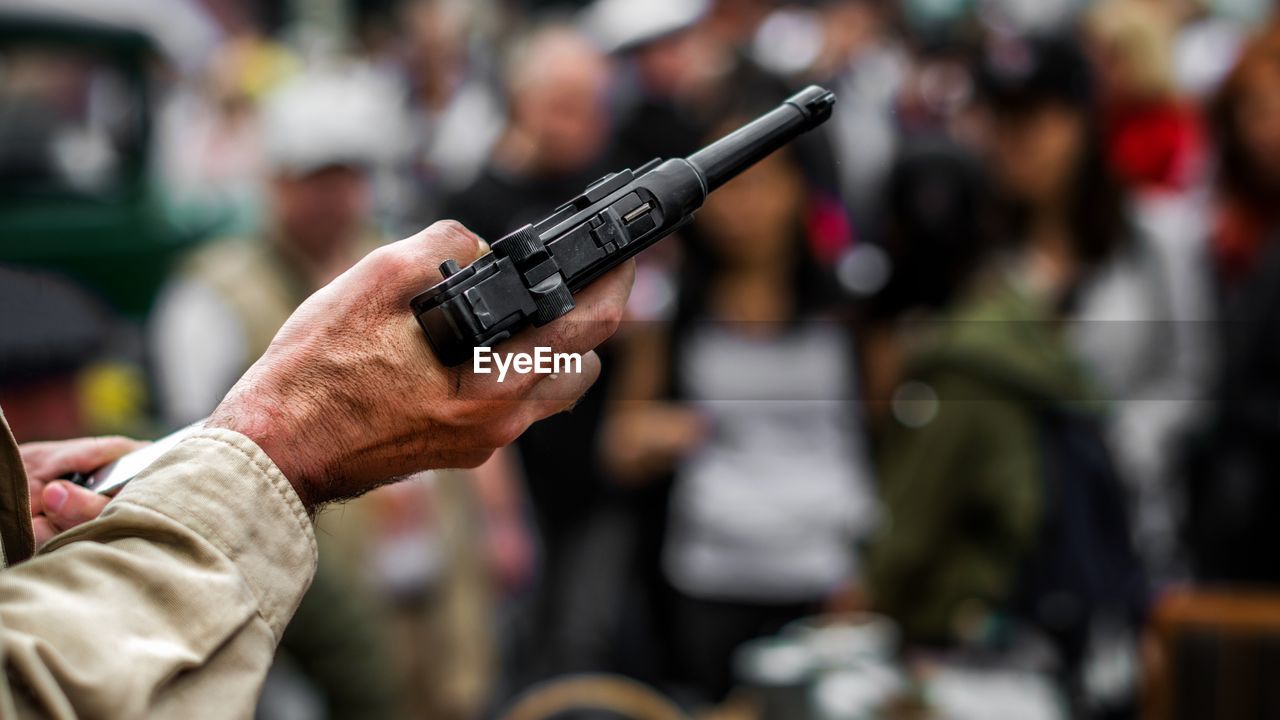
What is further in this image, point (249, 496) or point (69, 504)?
point (69, 504)

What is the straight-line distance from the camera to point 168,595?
39.9 inches

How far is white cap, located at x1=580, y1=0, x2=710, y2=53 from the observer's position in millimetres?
5965

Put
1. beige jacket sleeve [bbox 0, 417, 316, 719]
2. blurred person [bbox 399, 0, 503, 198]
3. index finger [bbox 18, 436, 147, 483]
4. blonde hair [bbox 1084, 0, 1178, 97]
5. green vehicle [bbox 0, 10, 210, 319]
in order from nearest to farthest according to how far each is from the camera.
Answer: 1. beige jacket sleeve [bbox 0, 417, 316, 719]
2. index finger [bbox 18, 436, 147, 483]
3. blonde hair [bbox 1084, 0, 1178, 97]
4. green vehicle [bbox 0, 10, 210, 319]
5. blurred person [bbox 399, 0, 503, 198]

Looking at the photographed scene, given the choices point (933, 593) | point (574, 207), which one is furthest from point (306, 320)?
point (933, 593)

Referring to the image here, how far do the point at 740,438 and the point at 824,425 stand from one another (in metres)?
0.23

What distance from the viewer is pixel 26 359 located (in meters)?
2.50

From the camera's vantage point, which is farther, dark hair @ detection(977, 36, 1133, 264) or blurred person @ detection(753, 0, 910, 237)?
blurred person @ detection(753, 0, 910, 237)

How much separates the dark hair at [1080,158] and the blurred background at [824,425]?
1 centimetres

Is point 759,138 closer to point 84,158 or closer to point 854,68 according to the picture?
point 854,68

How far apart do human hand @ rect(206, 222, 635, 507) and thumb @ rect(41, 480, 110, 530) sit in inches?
8.4

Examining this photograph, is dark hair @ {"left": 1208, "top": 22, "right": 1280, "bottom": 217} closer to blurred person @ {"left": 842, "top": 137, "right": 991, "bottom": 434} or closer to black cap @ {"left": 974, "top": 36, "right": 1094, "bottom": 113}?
black cap @ {"left": 974, "top": 36, "right": 1094, "bottom": 113}

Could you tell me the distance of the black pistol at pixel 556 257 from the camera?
1.10 meters

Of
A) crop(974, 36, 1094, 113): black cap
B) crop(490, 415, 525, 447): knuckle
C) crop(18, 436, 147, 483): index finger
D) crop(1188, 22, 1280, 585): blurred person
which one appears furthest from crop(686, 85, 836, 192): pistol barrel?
crop(974, 36, 1094, 113): black cap

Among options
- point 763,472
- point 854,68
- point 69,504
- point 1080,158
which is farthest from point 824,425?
point 854,68
